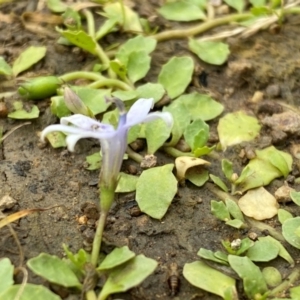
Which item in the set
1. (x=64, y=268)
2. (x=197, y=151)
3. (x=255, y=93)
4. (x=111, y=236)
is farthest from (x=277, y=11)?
(x=64, y=268)

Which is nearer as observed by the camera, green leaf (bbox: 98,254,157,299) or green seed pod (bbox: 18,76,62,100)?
green leaf (bbox: 98,254,157,299)

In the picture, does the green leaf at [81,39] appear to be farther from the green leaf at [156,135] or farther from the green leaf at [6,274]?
the green leaf at [6,274]

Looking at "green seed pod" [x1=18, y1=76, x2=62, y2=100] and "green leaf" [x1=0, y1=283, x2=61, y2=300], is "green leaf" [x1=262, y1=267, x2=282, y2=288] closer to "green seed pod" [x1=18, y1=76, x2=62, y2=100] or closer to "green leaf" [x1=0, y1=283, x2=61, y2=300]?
"green leaf" [x1=0, y1=283, x2=61, y2=300]

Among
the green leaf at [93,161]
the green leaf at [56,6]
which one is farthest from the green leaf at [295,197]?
the green leaf at [56,6]

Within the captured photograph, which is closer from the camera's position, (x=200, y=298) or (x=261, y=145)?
(x=200, y=298)

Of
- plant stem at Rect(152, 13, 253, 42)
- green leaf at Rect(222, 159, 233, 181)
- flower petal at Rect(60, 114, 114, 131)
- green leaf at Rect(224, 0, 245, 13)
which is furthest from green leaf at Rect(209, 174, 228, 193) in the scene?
green leaf at Rect(224, 0, 245, 13)

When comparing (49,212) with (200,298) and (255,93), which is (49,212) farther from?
(255,93)

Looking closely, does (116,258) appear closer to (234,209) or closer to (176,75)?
Answer: (234,209)
